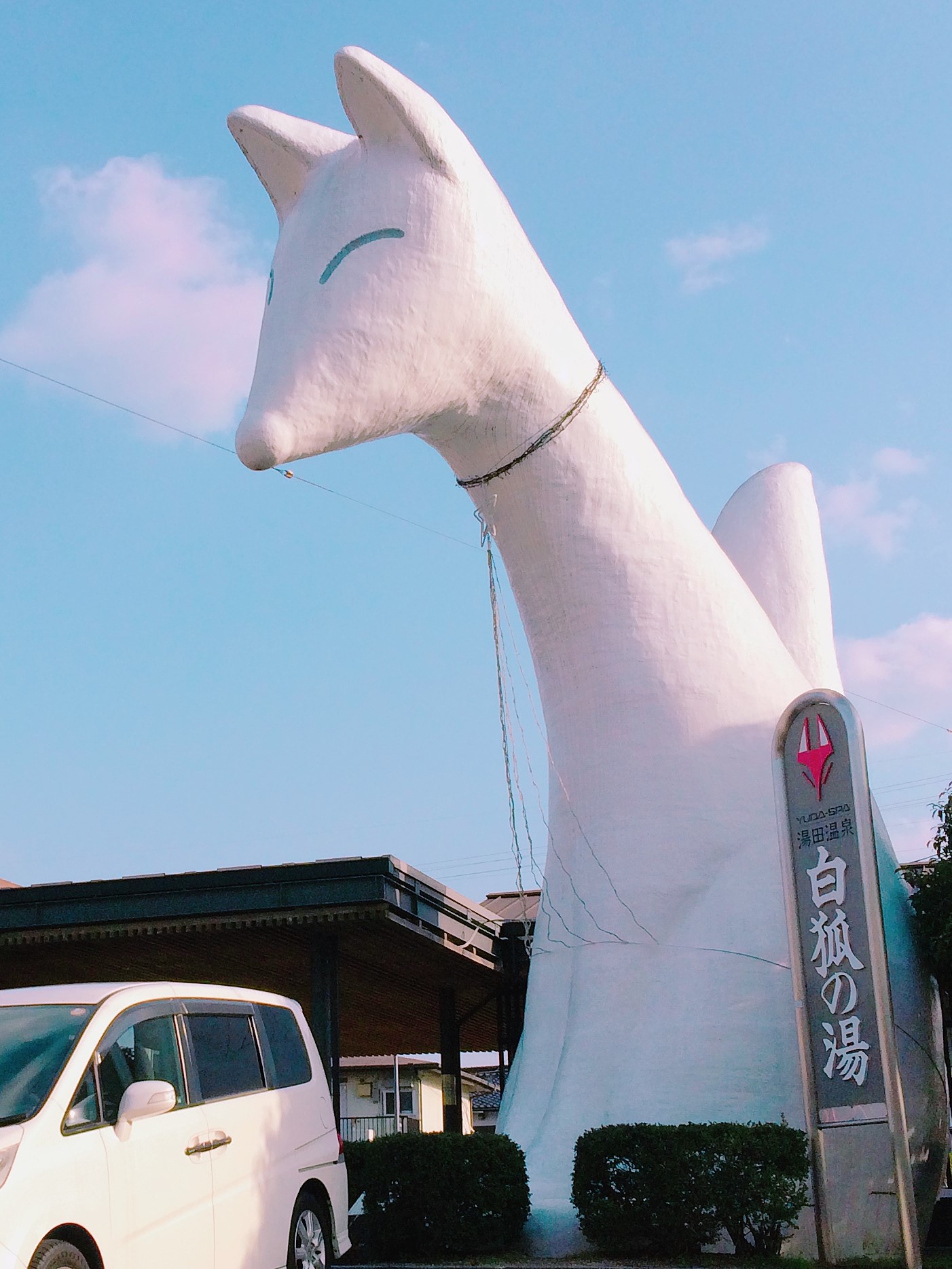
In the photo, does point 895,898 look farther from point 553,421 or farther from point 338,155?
point 338,155

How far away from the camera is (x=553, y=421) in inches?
462

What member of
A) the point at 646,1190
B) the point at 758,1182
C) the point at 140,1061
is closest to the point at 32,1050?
the point at 140,1061

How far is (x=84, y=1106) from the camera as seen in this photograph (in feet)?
18.0

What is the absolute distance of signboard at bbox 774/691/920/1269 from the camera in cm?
884

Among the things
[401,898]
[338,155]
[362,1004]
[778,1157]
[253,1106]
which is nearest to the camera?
[253,1106]

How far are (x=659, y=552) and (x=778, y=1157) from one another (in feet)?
16.9

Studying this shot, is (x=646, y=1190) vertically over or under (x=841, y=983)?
under

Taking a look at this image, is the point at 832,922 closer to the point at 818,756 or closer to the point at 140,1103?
the point at 818,756

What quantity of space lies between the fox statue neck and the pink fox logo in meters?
1.44

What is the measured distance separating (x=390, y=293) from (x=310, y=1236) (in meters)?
6.71

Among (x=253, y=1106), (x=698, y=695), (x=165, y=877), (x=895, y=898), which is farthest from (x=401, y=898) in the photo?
(x=253, y=1106)

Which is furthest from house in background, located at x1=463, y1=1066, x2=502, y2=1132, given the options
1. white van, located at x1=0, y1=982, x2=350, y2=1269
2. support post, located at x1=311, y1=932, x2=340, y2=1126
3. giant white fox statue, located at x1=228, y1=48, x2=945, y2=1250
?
white van, located at x1=0, y1=982, x2=350, y2=1269

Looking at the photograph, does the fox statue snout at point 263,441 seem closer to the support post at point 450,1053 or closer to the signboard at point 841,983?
the signboard at point 841,983

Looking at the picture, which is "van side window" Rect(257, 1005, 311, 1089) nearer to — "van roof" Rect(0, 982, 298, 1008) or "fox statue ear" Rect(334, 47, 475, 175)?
"van roof" Rect(0, 982, 298, 1008)
